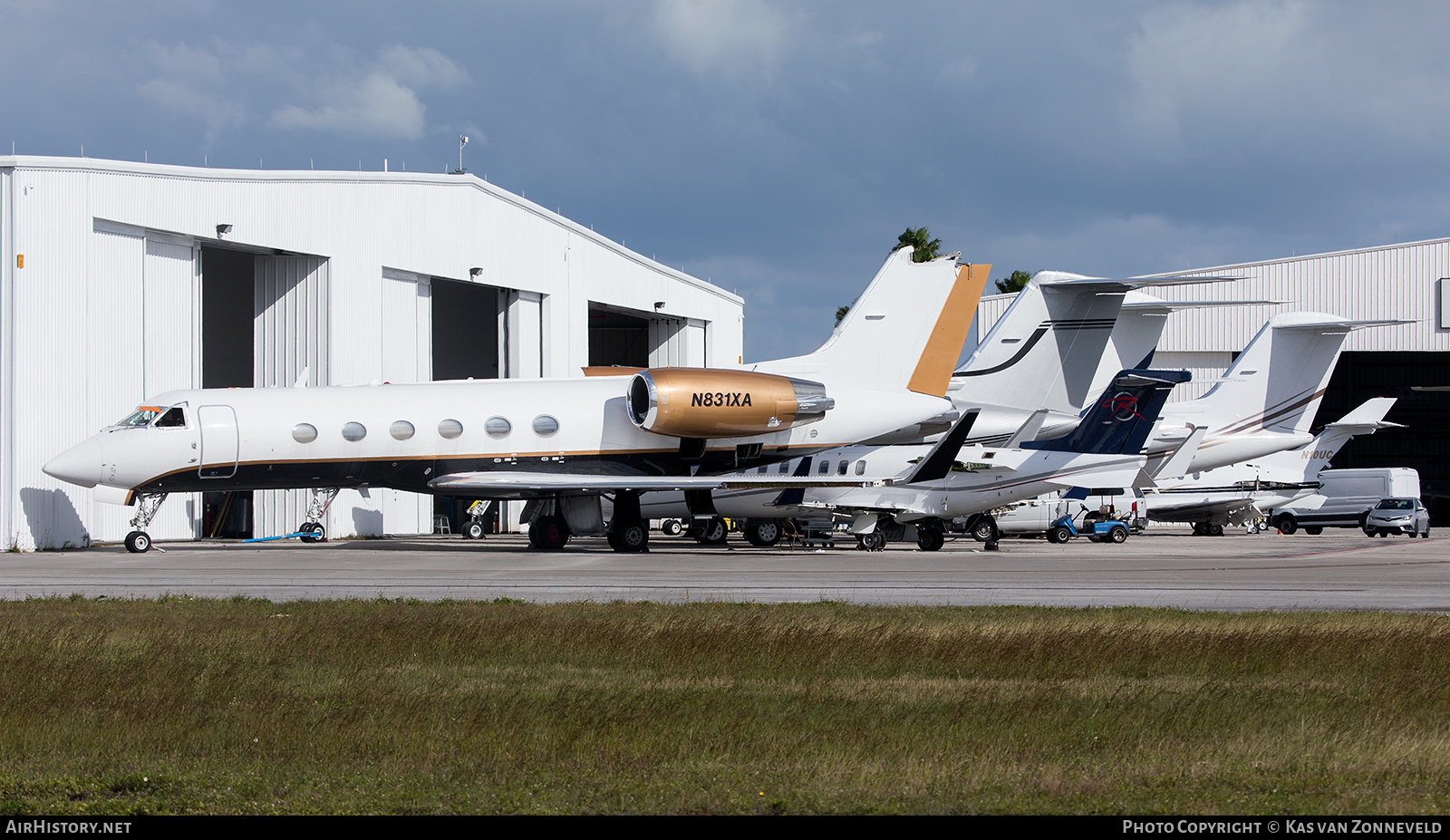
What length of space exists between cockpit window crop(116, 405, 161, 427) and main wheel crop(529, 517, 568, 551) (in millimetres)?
8823

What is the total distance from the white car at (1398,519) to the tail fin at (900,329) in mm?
24529

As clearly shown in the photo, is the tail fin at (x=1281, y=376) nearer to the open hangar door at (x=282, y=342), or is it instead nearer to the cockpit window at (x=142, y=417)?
the open hangar door at (x=282, y=342)

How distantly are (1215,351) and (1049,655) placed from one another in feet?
176

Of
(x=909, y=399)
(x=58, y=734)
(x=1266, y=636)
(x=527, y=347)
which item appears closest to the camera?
(x=58, y=734)

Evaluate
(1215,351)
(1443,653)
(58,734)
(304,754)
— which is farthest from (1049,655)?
(1215,351)

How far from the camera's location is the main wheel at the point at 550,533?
28.7m

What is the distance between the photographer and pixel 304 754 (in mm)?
6430

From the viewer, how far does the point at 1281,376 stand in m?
45.7

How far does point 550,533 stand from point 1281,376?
103 ft

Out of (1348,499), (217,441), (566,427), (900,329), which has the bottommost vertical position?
(1348,499)

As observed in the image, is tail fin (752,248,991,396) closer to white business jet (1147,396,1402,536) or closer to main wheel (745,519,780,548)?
main wheel (745,519,780,548)

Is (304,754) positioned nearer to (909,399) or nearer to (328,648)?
(328,648)

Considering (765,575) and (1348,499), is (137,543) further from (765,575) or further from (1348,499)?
(1348,499)

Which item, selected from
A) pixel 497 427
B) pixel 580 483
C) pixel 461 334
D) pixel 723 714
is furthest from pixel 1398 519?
pixel 723 714
